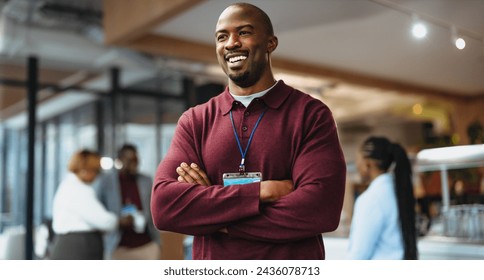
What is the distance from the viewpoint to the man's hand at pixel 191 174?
1.33 m

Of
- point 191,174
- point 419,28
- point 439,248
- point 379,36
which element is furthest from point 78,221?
point 379,36

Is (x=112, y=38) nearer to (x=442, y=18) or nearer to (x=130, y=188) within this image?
(x=130, y=188)

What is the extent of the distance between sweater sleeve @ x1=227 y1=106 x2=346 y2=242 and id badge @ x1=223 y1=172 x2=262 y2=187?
0.29 feet

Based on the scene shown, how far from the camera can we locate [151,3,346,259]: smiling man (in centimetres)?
127

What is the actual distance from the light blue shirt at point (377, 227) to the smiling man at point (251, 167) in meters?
0.60

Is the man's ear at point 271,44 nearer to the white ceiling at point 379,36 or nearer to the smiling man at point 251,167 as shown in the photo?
the smiling man at point 251,167

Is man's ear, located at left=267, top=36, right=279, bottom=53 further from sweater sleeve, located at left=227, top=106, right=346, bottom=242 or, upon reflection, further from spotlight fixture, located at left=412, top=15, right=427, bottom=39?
spotlight fixture, located at left=412, top=15, right=427, bottom=39

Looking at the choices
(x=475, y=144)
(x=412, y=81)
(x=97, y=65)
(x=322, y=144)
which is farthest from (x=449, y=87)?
(x=322, y=144)

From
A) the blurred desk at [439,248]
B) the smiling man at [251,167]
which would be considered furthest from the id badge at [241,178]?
the blurred desk at [439,248]

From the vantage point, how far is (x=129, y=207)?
3.16 metres

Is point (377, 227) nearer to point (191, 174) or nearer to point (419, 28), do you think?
point (191, 174)

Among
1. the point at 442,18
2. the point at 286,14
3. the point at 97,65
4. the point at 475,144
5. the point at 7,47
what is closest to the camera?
the point at 475,144

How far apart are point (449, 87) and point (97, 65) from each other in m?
3.73

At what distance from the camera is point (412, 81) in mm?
5621
